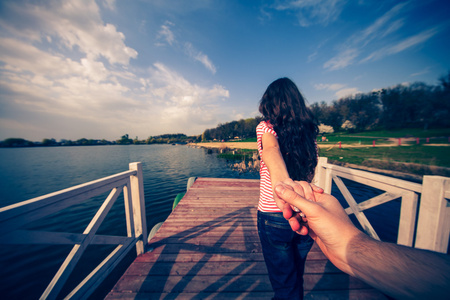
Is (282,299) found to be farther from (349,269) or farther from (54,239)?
(54,239)

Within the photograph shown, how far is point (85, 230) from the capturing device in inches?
69.4

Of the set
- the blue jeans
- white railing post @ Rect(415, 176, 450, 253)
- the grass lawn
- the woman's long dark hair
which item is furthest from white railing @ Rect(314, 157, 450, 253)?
the grass lawn

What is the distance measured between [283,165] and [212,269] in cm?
233

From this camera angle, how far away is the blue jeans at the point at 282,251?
1.37 m

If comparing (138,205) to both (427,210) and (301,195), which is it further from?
(427,210)

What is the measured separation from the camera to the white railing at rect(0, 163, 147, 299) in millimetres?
1176

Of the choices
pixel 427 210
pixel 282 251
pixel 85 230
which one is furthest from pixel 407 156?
pixel 85 230

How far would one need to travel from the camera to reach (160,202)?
942 centimetres

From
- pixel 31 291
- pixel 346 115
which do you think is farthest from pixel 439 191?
pixel 346 115

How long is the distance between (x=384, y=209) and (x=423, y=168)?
10.8 m

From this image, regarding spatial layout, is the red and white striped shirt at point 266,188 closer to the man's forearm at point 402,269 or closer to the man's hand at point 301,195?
the man's hand at point 301,195

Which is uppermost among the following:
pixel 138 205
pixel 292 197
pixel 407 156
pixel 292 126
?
pixel 292 126

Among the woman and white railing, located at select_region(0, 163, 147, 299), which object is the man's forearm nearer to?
the woman

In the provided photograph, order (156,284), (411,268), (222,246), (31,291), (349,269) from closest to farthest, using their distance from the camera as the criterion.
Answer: (411,268)
(349,269)
(156,284)
(222,246)
(31,291)
